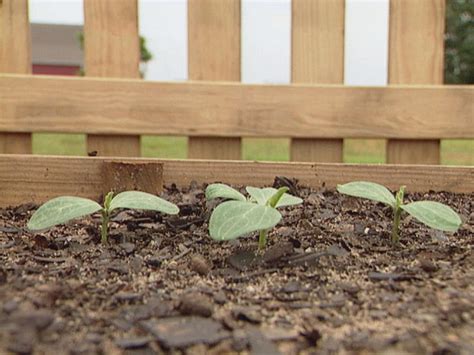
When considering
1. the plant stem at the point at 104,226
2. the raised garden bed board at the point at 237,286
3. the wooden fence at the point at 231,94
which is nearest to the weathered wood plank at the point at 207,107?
the wooden fence at the point at 231,94

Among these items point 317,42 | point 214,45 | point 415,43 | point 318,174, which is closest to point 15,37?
point 214,45

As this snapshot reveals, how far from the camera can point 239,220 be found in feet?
2.59

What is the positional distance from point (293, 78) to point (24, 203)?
2.93 feet

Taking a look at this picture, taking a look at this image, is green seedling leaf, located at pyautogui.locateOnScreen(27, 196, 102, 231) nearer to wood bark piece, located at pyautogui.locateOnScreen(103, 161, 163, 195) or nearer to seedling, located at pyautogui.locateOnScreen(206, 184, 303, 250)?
seedling, located at pyautogui.locateOnScreen(206, 184, 303, 250)

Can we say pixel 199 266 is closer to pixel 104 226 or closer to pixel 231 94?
pixel 104 226

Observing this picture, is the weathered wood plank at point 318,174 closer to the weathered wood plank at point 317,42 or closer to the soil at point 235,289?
the soil at point 235,289

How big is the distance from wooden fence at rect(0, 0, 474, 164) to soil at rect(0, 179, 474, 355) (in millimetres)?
655

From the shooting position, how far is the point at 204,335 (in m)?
0.58

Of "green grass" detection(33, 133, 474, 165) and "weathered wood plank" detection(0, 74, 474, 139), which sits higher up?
"weathered wood plank" detection(0, 74, 474, 139)

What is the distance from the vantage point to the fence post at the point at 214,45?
181cm

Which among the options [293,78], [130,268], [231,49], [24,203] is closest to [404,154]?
[293,78]

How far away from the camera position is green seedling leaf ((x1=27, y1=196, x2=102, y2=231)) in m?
0.88

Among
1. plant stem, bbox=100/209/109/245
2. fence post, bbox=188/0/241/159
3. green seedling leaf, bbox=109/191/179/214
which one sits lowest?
plant stem, bbox=100/209/109/245

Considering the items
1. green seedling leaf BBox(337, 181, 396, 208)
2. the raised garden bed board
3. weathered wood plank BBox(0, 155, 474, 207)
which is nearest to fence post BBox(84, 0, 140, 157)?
weathered wood plank BBox(0, 155, 474, 207)
